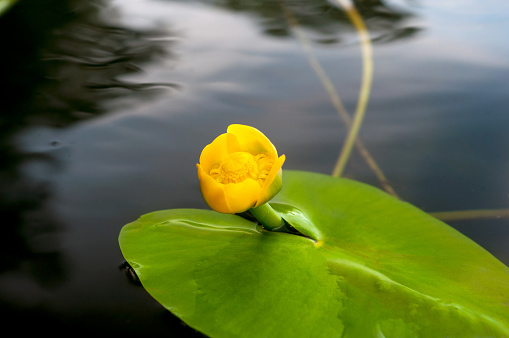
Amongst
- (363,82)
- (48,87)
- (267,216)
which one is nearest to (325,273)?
(267,216)

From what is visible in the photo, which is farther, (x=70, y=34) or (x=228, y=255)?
(x=70, y=34)

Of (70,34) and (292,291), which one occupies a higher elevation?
(70,34)

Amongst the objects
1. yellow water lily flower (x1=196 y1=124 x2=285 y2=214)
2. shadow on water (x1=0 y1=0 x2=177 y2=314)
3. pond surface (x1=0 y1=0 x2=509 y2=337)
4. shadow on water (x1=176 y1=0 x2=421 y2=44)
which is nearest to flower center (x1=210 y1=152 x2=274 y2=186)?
yellow water lily flower (x1=196 y1=124 x2=285 y2=214)

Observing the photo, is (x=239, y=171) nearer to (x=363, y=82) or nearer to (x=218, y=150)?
(x=218, y=150)

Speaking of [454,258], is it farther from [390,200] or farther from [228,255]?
[228,255]

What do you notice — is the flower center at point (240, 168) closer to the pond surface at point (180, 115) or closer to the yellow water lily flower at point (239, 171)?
the yellow water lily flower at point (239, 171)

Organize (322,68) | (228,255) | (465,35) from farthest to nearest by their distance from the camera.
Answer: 1. (465,35)
2. (322,68)
3. (228,255)

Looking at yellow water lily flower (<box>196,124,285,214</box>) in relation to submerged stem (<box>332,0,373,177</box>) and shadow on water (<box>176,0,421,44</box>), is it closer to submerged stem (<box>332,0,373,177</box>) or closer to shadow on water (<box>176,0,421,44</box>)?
→ submerged stem (<box>332,0,373,177</box>)

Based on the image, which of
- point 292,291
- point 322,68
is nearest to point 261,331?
point 292,291

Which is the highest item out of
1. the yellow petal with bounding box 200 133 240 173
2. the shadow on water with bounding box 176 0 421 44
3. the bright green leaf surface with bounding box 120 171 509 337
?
the shadow on water with bounding box 176 0 421 44
